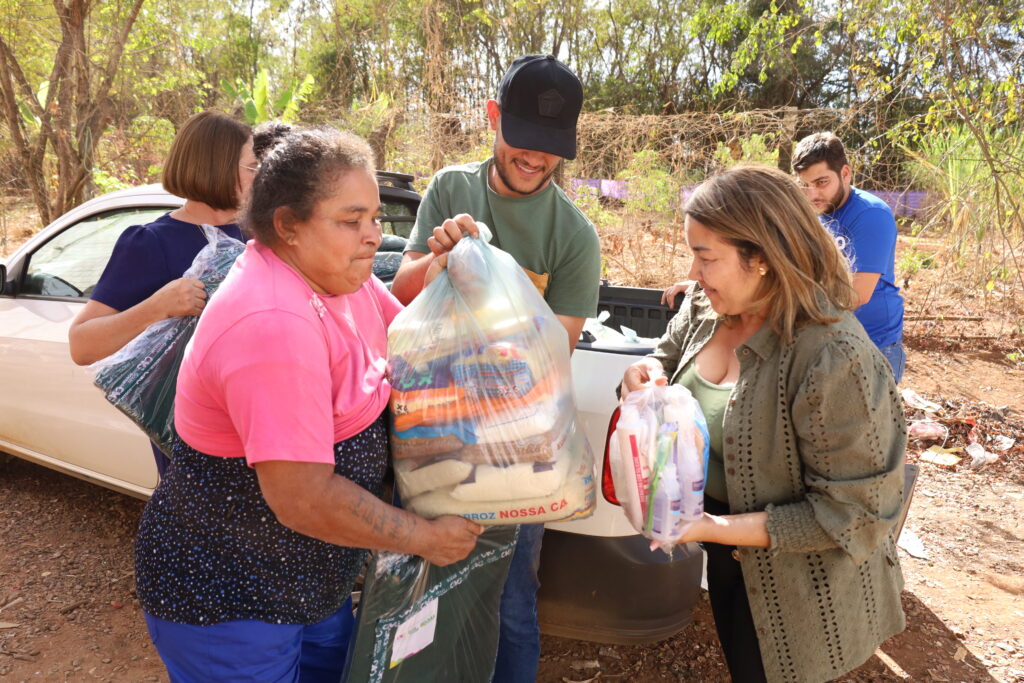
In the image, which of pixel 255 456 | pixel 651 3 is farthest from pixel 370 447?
pixel 651 3

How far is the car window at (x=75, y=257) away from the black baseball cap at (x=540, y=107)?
2.10 metres

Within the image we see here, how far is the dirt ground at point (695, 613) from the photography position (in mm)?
2885

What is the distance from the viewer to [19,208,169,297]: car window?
Result: 3.40m

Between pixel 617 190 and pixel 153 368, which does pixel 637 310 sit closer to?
pixel 153 368

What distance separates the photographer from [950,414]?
565 centimetres

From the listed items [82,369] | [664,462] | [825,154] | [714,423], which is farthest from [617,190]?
[664,462]

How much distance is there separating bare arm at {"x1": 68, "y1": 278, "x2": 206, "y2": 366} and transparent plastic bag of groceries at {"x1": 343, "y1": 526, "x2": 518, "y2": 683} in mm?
841

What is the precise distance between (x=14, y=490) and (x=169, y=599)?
3625mm

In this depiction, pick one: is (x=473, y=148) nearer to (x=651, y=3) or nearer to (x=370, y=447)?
(x=370, y=447)

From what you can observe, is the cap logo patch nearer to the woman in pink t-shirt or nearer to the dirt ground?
the woman in pink t-shirt

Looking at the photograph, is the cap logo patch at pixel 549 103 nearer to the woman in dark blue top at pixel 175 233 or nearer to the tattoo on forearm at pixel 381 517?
the woman in dark blue top at pixel 175 233

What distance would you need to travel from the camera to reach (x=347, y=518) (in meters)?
1.36

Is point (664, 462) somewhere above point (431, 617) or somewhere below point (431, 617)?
above

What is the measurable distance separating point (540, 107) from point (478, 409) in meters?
1.00
